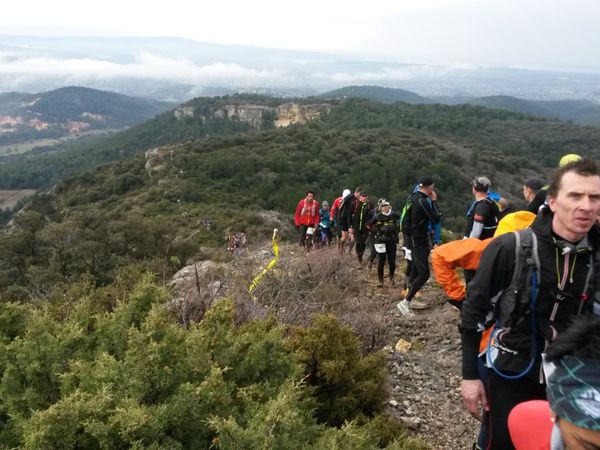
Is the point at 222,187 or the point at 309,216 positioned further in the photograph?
the point at 222,187

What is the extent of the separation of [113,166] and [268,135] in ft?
67.9

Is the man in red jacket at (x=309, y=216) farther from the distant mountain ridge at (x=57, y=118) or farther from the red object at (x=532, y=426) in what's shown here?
the distant mountain ridge at (x=57, y=118)

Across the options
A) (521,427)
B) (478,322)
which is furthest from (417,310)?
(521,427)

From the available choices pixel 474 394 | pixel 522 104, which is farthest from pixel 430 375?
pixel 522 104

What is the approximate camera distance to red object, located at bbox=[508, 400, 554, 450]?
4.77ft

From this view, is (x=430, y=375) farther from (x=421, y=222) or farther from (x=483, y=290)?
(x=483, y=290)

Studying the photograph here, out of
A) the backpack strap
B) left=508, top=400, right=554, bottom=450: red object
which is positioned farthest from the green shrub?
left=508, top=400, right=554, bottom=450: red object

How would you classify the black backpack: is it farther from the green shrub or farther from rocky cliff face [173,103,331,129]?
rocky cliff face [173,103,331,129]

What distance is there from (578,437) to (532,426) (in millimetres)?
350

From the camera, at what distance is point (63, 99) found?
19650 centimetres

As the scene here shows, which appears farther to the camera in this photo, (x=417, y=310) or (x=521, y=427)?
(x=417, y=310)

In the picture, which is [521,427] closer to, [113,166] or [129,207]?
[129,207]

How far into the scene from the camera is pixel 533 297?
1856 mm

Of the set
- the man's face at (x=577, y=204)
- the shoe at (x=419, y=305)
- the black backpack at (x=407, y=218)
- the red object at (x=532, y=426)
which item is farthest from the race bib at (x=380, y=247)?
the red object at (x=532, y=426)
